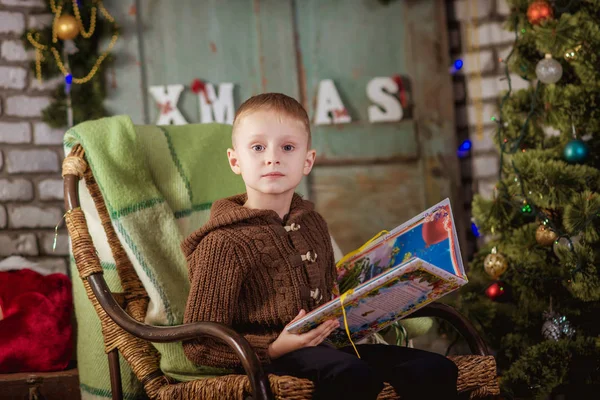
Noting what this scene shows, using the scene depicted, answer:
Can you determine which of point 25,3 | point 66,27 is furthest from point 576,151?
point 25,3

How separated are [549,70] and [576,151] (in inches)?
10.5

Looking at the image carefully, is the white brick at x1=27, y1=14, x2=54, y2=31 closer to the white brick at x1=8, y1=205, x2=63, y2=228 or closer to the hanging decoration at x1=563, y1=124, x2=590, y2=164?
the white brick at x1=8, y1=205, x2=63, y2=228

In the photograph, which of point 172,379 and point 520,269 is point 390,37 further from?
point 172,379

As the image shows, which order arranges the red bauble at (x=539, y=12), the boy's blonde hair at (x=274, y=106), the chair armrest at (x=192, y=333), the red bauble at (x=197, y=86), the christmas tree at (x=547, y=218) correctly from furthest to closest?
the red bauble at (x=197, y=86) → the red bauble at (x=539, y=12) → the christmas tree at (x=547, y=218) → the boy's blonde hair at (x=274, y=106) → the chair armrest at (x=192, y=333)

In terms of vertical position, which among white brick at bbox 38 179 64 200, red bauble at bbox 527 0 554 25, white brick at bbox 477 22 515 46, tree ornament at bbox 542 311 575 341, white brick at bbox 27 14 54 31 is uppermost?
white brick at bbox 27 14 54 31

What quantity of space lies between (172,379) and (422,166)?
6.26ft

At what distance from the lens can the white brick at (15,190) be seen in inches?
110

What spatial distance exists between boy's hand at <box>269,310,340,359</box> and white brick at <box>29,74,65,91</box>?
6.26 feet

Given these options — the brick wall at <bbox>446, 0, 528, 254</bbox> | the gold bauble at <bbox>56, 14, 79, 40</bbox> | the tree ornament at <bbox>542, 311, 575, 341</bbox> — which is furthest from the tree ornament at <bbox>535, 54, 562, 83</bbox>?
the gold bauble at <bbox>56, 14, 79, 40</bbox>

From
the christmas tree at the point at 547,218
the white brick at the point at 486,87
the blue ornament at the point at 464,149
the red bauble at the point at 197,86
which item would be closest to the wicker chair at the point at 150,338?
the christmas tree at the point at 547,218

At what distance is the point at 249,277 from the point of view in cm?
147

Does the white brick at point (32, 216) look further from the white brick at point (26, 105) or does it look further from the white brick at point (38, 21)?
the white brick at point (38, 21)

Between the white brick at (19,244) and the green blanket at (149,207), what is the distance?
107 centimetres

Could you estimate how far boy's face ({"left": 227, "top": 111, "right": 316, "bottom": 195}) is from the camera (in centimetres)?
147
